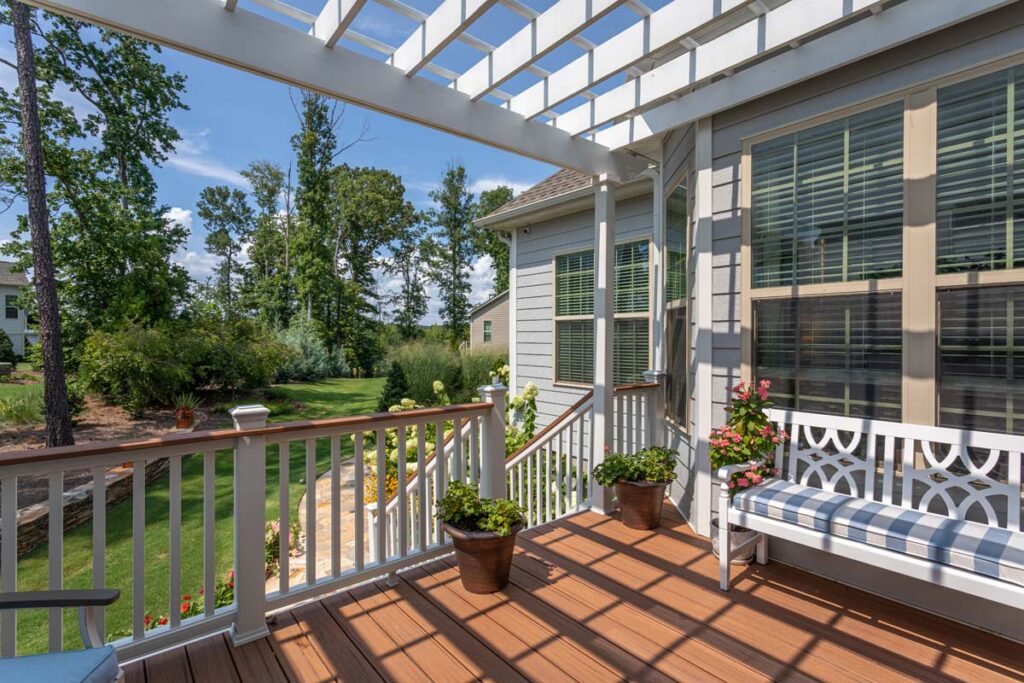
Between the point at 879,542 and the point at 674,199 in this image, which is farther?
the point at 674,199

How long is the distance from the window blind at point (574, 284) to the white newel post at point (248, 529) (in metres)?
4.57

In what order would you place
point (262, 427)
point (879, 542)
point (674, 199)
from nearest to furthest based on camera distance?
point (879, 542) → point (262, 427) → point (674, 199)

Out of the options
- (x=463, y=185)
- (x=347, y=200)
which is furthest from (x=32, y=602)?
(x=463, y=185)

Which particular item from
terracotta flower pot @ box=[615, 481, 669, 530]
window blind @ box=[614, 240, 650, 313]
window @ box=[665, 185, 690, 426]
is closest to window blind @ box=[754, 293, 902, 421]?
window @ box=[665, 185, 690, 426]

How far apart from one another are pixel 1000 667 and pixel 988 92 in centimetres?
251

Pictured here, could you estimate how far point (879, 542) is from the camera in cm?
204

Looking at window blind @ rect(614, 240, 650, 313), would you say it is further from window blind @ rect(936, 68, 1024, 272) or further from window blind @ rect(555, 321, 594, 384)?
window blind @ rect(936, 68, 1024, 272)

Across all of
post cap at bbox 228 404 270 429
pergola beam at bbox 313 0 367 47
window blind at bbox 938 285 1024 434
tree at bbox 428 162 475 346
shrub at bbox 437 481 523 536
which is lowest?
shrub at bbox 437 481 523 536

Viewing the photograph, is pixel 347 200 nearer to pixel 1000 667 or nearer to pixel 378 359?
pixel 378 359

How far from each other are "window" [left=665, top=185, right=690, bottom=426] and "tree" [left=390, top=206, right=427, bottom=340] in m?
20.0

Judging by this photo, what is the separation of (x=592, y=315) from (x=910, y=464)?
4009mm

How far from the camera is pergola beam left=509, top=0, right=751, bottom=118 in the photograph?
2.25 metres

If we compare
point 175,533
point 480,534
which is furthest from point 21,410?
point 480,534

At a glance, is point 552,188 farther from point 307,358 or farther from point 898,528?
point 307,358
